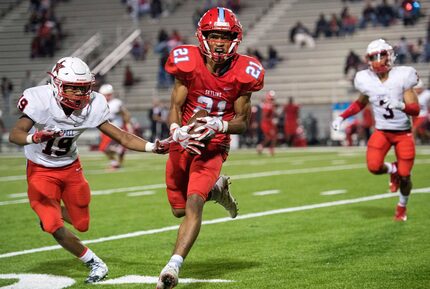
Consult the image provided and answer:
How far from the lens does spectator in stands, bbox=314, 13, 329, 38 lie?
88.2 ft

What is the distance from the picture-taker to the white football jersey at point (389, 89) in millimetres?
8312

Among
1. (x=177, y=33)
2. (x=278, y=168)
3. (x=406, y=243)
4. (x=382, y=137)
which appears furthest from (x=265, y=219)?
(x=177, y=33)

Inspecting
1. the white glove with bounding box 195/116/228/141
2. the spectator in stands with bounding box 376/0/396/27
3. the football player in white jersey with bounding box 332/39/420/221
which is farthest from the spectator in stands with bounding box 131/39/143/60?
the white glove with bounding box 195/116/228/141

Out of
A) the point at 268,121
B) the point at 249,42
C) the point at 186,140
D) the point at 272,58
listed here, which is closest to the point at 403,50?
the point at 272,58

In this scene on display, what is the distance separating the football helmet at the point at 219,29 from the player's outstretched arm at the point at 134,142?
70 cm

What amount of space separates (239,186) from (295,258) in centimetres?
618

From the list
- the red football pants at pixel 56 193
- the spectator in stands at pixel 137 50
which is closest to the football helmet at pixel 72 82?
the red football pants at pixel 56 193

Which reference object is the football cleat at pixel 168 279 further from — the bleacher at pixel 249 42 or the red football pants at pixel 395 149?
the bleacher at pixel 249 42

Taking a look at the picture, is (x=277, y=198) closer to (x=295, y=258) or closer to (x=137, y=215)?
(x=137, y=215)

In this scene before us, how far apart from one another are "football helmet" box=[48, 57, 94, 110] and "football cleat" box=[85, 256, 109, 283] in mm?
1057

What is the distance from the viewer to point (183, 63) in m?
5.61

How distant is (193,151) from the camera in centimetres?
521

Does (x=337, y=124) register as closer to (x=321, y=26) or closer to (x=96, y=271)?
(x=96, y=271)

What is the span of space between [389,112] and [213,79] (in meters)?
3.27
